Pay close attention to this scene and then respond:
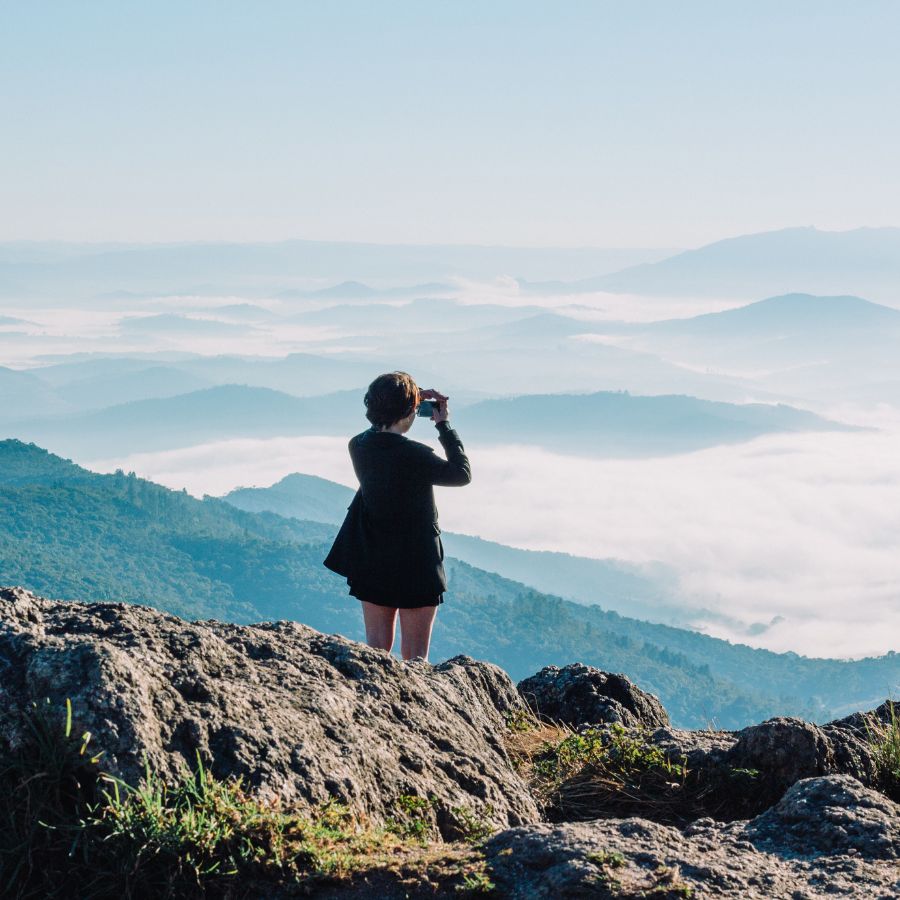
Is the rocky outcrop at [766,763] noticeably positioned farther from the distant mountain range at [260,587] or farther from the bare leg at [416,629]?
the distant mountain range at [260,587]

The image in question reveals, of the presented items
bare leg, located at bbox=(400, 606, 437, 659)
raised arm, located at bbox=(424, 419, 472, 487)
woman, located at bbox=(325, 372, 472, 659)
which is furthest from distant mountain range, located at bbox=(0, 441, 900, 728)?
raised arm, located at bbox=(424, 419, 472, 487)

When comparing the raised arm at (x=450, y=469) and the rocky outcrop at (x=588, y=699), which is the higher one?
the raised arm at (x=450, y=469)

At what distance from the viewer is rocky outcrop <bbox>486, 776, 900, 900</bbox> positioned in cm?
367

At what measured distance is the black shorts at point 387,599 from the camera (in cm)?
A: 705

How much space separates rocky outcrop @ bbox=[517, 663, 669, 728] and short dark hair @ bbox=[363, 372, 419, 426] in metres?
2.05

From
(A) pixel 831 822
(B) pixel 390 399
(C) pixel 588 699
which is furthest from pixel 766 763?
(B) pixel 390 399

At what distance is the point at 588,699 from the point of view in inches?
298

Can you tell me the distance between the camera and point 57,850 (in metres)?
3.82

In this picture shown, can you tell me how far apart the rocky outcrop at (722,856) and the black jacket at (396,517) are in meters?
2.85

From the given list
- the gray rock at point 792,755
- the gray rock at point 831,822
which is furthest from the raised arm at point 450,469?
the gray rock at point 831,822

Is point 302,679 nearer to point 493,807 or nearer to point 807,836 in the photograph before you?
point 493,807

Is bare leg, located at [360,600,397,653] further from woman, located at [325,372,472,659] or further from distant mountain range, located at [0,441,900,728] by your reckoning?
distant mountain range, located at [0,441,900,728]

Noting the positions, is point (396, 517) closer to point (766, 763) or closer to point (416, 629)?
point (416, 629)

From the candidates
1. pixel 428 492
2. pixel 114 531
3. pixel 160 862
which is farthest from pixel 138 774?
pixel 114 531
